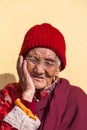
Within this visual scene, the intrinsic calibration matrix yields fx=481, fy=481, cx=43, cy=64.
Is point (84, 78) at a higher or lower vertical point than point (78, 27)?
lower

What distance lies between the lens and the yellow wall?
4.27m

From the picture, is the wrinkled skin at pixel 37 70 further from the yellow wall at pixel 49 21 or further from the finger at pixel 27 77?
the yellow wall at pixel 49 21

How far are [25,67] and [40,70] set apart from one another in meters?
0.12

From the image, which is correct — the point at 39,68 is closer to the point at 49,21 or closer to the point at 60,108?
the point at 60,108

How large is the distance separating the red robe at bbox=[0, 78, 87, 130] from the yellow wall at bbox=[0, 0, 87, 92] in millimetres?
779

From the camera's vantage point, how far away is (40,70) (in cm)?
325

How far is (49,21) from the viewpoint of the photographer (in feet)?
14.3

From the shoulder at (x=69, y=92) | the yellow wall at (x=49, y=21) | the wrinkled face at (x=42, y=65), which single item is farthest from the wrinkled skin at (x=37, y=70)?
the yellow wall at (x=49, y=21)

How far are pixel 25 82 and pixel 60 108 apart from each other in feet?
0.99

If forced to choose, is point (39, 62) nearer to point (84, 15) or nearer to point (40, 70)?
point (40, 70)

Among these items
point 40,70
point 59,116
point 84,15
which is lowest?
point 59,116

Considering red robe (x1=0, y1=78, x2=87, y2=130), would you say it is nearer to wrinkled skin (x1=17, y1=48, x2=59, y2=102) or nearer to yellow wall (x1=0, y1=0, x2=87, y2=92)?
wrinkled skin (x1=17, y1=48, x2=59, y2=102)

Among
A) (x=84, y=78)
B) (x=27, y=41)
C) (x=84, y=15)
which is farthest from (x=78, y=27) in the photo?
(x=27, y=41)

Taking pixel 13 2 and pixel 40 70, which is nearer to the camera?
pixel 40 70
